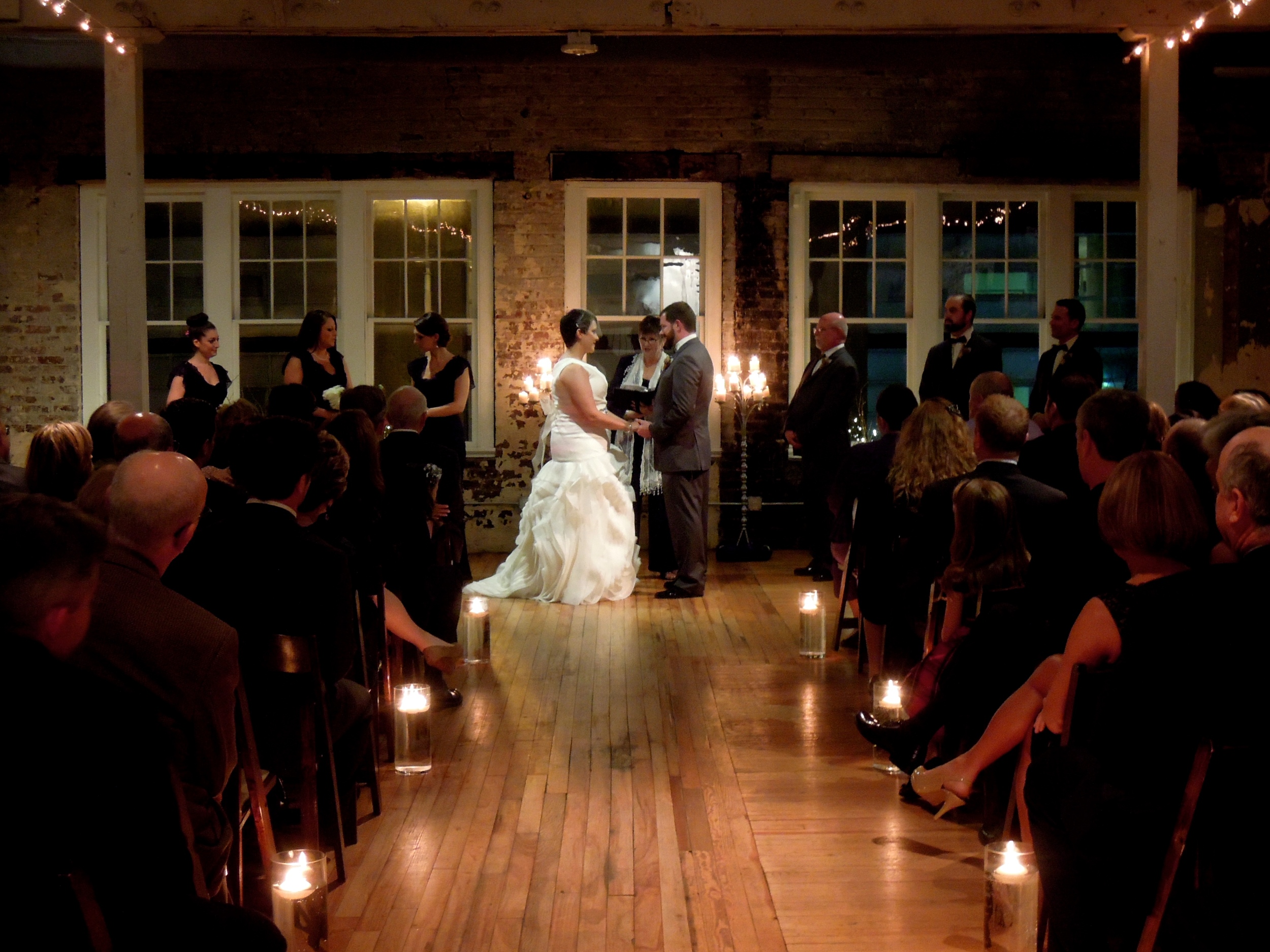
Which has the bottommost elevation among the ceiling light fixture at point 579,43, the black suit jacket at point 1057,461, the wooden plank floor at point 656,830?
the wooden plank floor at point 656,830

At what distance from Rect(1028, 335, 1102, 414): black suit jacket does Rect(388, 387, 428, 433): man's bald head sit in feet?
11.3

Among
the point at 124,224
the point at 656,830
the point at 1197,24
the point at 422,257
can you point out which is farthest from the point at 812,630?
the point at 422,257

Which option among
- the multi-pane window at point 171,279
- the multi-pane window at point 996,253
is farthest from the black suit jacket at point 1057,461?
A: the multi-pane window at point 171,279

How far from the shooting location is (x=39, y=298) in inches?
403

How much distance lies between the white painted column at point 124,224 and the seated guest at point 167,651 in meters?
4.30

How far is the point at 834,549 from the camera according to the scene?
633 cm

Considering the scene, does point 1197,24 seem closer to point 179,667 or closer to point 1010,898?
point 1010,898

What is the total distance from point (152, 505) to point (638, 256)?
26.2 ft

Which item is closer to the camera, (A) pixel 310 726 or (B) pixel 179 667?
(B) pixel 179 667

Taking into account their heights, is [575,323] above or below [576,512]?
above

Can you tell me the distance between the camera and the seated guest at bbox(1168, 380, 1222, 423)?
6270mm

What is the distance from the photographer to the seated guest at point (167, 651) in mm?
2553

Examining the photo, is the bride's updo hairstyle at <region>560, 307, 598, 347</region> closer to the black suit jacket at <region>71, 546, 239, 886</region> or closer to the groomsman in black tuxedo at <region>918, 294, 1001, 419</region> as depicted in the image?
the groomsman in black tuxedo at <region>918, 294, 1001, 419</region>

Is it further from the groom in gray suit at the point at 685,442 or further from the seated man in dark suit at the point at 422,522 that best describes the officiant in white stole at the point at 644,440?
the seated man in dark suit at the point at 422,522
